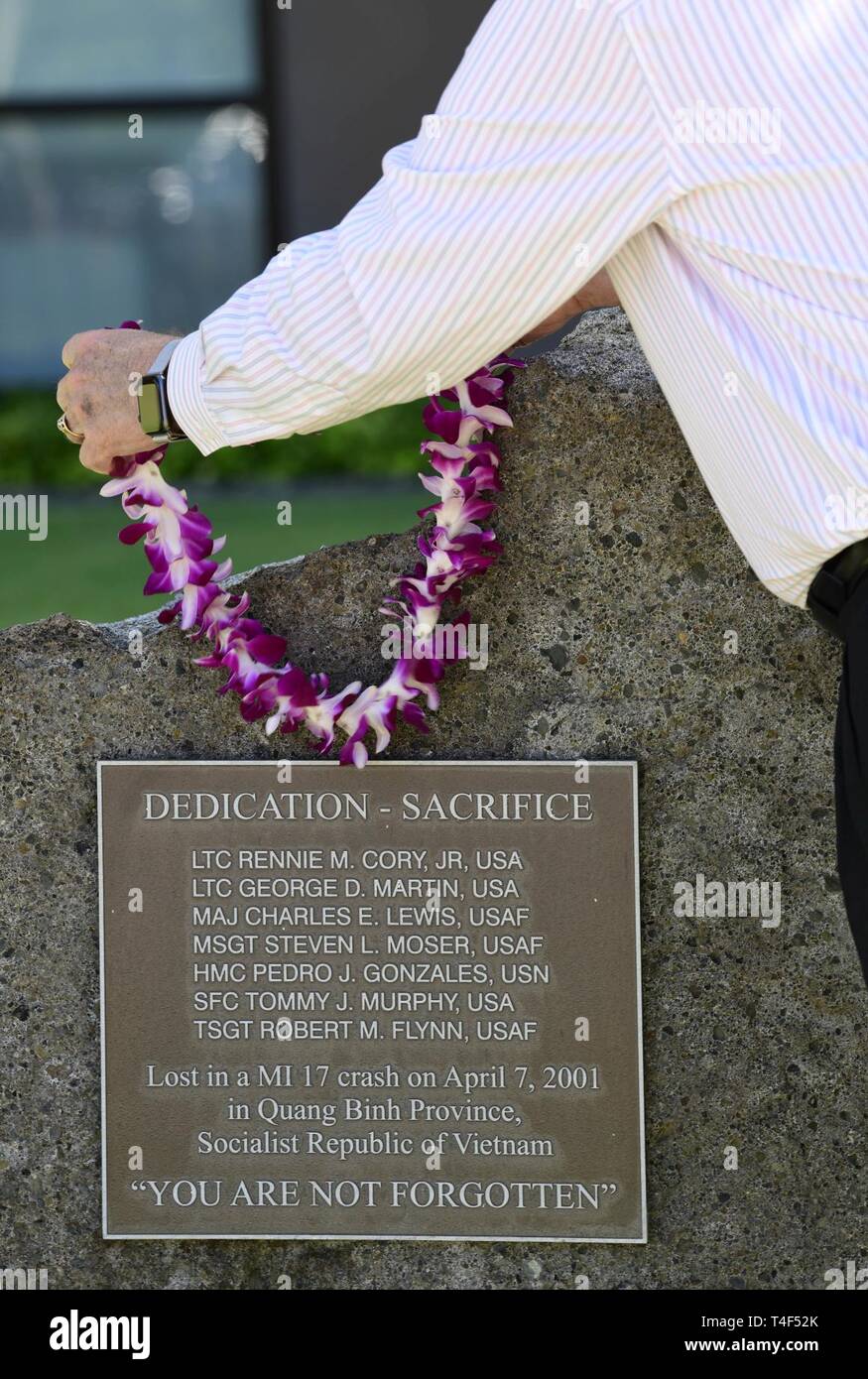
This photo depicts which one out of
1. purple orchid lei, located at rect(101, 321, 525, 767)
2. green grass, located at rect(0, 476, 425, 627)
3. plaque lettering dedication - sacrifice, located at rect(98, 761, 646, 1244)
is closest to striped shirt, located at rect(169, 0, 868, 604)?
purple orchid lei, located at rect(101, 321, 525, 767)

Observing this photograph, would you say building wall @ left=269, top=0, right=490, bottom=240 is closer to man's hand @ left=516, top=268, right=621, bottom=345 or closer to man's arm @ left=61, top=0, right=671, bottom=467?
man's hand @ left=516, top=268, right=621, bottom=345

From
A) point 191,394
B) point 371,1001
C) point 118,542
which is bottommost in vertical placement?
point 371,1001

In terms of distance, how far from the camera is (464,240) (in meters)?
1.71

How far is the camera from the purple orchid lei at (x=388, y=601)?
2.49 m

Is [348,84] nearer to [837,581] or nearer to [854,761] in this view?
[837,581]

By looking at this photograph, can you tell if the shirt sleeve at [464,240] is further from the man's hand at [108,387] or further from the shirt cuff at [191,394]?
the man's hand at [108,387]

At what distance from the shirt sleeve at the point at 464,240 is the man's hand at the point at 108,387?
21 centimetres

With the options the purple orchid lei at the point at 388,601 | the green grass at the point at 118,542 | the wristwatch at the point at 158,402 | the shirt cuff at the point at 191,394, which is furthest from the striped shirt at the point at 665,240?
the green grass at the point at 118,542

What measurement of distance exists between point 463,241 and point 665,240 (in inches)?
9.0

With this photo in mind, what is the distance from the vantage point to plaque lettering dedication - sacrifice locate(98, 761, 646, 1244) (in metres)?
2.53

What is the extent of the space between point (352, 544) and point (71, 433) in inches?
20.8

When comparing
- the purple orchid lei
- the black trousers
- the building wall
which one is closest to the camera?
the black trousers

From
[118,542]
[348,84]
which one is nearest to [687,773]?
[118,542]

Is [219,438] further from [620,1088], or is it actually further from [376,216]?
[620,1088]
